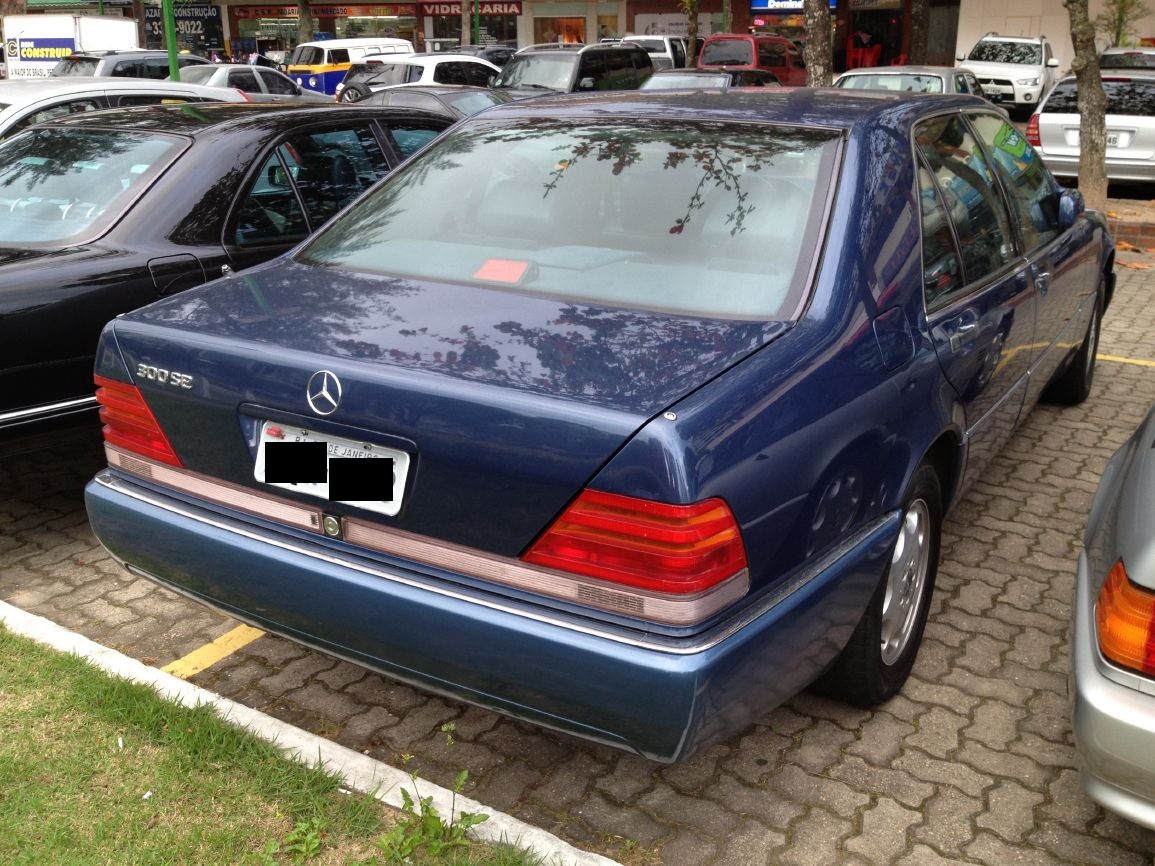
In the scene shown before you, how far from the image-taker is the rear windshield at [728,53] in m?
25.3

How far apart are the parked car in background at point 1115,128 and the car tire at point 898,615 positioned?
10.3 meters

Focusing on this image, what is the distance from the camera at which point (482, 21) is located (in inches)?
1667

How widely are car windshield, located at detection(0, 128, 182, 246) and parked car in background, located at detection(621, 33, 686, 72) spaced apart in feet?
76.1

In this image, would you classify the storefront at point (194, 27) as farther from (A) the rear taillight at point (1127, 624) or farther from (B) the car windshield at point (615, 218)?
(A) the rear taillight at point (1127, 624)

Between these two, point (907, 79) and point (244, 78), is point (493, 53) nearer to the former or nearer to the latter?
point (244, 78)

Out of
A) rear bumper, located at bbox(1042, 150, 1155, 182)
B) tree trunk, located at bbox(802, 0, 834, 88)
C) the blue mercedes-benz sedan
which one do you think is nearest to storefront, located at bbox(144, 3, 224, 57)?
tree trunk, located at bbox(802, 0, 834, 88)

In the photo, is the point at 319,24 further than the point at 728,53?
Yes

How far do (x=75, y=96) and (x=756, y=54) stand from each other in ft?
67.7

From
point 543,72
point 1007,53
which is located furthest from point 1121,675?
point 1007,53

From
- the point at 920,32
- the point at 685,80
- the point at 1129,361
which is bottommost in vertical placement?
the point at 1129,361

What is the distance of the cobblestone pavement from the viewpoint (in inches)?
105

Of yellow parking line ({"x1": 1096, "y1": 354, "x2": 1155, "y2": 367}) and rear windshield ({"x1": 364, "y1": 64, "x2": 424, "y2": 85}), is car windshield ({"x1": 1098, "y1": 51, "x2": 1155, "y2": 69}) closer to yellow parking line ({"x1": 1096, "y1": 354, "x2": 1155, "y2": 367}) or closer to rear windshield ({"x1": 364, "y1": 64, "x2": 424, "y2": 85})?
yellow parking line ({"x1": 1096, "y1": 354, "x2": 1155, "y2": 367})

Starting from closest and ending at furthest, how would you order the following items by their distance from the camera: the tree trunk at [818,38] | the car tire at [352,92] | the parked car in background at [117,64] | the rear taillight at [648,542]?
1. the rear taillight at [648,542]
2. the tree trunk at [818,38]
3. the car tire at [352,92]
4. the parked car in background at [117,64]

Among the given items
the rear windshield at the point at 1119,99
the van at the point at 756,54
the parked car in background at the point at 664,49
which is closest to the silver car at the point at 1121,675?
the rear windshield at the point at 1119,99
